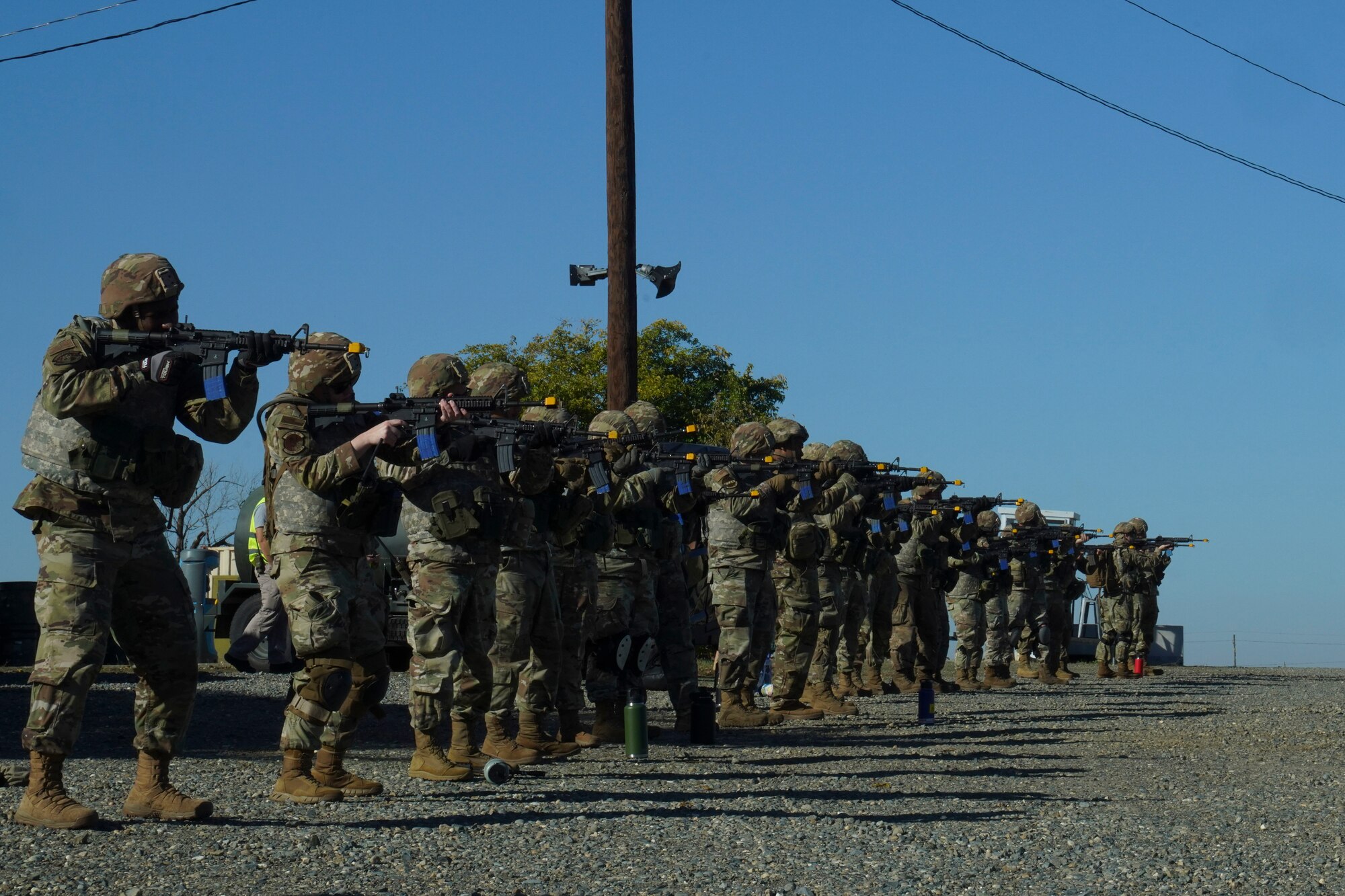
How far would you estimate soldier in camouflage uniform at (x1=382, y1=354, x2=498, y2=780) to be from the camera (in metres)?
8.52

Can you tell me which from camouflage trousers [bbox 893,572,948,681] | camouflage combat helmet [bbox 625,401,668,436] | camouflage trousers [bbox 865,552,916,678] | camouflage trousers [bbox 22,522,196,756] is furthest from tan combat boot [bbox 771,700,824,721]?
camouflage trousers [bbox 22,522,196,756]

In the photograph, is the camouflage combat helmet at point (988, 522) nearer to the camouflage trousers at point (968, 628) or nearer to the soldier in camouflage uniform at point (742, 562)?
the camouflage trousers at point (968, 628)

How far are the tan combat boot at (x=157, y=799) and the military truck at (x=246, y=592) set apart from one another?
433 inches

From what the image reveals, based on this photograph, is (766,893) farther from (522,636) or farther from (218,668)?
(218,668)

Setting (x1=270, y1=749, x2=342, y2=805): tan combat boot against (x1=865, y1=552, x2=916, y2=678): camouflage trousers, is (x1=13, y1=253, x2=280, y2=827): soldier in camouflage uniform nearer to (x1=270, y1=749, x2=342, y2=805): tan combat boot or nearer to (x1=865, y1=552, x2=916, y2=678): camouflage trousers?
(x1=270, y1=749, x2=342, y2=805): tan combat boot

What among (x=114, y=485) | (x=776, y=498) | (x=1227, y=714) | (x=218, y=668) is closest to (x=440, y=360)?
(x=114, y=485)

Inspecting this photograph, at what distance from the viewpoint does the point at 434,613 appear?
8508mm

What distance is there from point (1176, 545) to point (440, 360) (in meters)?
19.9

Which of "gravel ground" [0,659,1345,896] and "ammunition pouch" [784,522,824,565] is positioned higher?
"ammunition pouch" [784,522,824,565]

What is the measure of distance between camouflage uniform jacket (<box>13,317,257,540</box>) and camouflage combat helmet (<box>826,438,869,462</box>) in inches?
366

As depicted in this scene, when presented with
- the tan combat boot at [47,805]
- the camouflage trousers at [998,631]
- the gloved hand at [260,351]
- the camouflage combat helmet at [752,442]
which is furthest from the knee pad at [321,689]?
the camouflage trousers at [998,631]

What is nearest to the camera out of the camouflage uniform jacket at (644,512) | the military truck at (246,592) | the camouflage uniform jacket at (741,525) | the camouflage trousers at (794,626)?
the camouflage uniform jacket at (644,512)

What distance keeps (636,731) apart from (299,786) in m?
3.12

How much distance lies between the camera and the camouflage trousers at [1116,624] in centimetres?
2559
